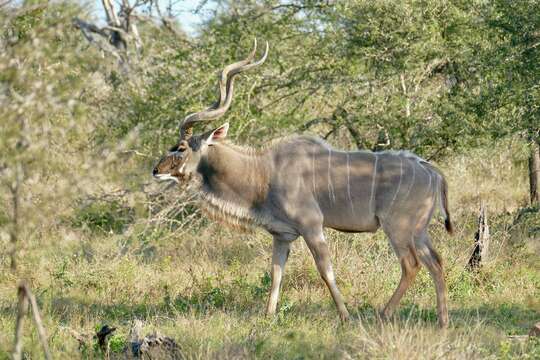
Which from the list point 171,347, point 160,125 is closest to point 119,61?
point 160,125

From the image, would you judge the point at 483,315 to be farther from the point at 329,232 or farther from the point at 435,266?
the point at 329,232

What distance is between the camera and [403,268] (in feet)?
17.8

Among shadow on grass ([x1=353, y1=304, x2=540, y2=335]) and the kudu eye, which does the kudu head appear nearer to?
the kudu eye

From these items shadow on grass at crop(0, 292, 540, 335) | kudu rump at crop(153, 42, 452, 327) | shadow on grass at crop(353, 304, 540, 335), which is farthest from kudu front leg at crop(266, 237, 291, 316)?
shadow on grass at crop(353, 304, 540, 335)

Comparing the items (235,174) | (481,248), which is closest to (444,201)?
(481,248)

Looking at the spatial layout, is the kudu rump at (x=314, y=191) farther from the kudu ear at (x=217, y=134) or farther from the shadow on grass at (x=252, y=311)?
the shadow on grass at (x=252, y=311)

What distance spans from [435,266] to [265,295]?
1.33 meters

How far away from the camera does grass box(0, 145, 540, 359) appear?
420 cm

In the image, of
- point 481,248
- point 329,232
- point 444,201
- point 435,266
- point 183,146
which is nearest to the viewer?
point 435,266

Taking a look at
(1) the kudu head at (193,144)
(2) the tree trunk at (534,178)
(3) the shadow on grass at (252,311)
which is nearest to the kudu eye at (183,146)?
(1) the kudu head at (193,144)

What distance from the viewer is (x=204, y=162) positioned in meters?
5.93

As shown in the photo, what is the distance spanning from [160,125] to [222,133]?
273 centimetres

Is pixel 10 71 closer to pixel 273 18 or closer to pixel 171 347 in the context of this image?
pixel 171 347

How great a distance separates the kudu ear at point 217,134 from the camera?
591 cm
